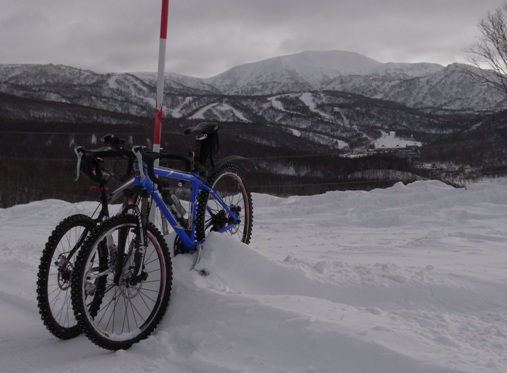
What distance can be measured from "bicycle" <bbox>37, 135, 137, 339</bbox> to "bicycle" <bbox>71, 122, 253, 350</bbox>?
0.42ft

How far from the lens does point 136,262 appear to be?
9.34 feet

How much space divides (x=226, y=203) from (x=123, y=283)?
163 cm

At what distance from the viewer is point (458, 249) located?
20.3 ft

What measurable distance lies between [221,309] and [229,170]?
1.70 metres

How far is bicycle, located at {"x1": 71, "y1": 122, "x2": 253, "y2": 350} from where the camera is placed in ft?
8.62

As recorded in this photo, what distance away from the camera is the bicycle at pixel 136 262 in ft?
8.62

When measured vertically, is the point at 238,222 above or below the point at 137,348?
above

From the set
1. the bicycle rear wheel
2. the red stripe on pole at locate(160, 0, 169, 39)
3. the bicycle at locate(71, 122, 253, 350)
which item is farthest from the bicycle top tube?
the red stripe on pole at locate(160, 0, 169, 39)

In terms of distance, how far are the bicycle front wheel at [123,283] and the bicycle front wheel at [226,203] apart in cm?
67

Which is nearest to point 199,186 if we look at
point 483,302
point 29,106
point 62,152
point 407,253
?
point 483,302

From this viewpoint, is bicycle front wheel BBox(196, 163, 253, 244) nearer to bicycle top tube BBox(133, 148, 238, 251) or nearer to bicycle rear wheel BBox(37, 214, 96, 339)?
bicycle top tube BBox(133, 148, 238, 251)

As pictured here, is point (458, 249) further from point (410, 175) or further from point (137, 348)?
point (410, 175)

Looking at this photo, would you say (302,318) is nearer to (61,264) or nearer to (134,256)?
(134,256)

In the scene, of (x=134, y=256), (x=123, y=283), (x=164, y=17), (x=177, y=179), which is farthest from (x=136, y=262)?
(x=164, y=17)
